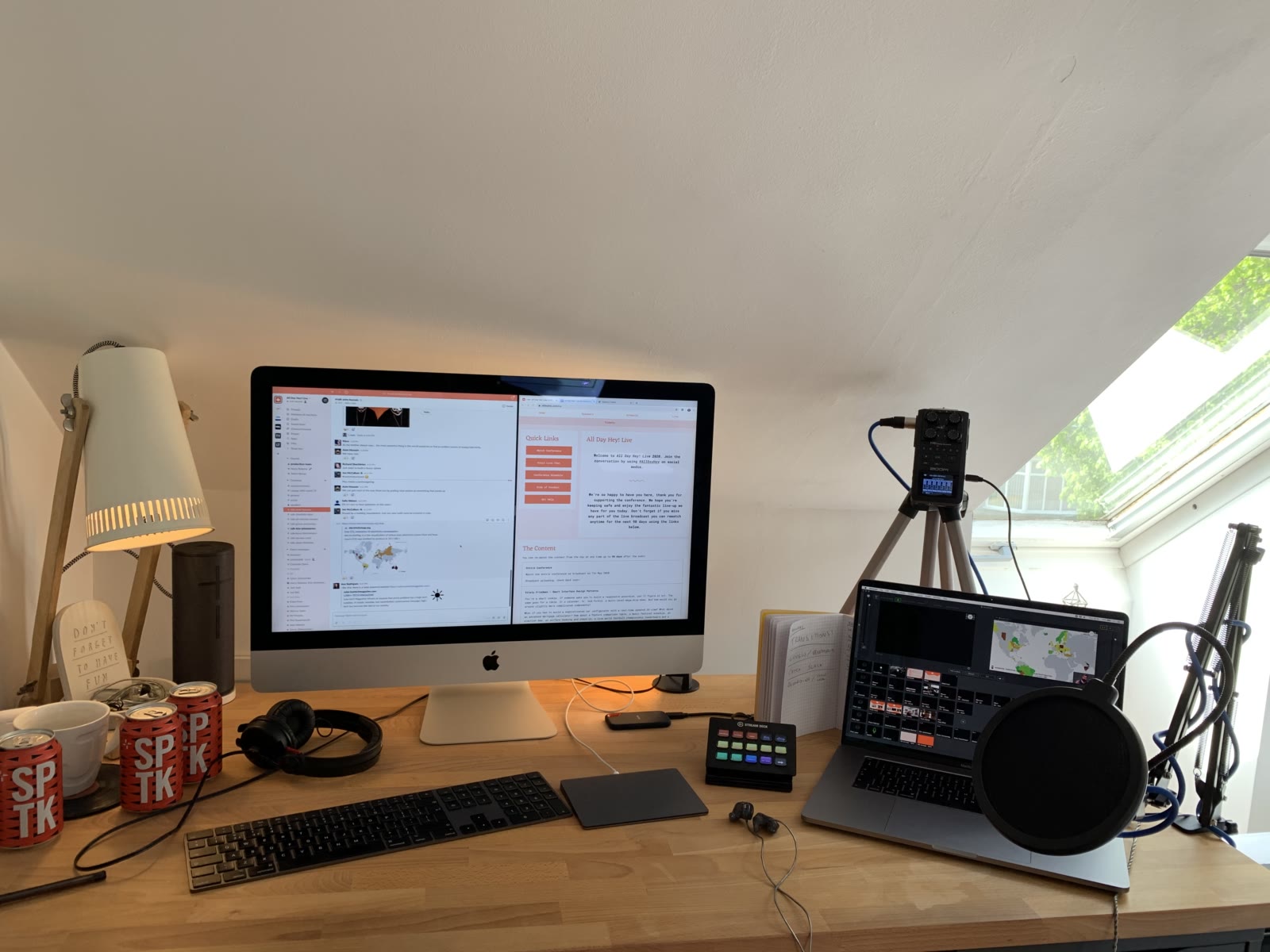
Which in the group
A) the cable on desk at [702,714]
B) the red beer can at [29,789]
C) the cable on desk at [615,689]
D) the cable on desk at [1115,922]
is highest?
the red beer can at [29,789]

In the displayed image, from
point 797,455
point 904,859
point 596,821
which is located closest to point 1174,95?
point 797,455

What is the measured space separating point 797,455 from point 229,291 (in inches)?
42.1

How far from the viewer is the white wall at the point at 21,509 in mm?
1312

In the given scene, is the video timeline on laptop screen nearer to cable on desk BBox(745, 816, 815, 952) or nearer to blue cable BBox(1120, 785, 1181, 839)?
blue cable BBox(1120, 785, 1181, 839)

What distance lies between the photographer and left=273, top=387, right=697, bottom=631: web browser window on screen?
123 centimetres

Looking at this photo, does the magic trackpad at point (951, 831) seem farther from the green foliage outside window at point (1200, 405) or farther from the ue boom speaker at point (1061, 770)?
the green foliage outside window at point (1200, 405)

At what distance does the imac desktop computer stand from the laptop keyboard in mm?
319

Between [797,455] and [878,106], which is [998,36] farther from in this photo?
[797,455]

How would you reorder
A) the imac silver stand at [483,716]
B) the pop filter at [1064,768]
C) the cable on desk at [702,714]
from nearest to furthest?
the pop filter at [1064,768]
the imac silver stand at [483,716]
the cable on desk at [702,714]

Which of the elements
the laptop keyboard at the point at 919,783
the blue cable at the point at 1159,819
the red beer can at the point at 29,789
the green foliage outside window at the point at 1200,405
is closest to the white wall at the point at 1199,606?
the green foliage outside window at the point at 1200,405

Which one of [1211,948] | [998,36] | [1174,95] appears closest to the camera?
[1211,948]

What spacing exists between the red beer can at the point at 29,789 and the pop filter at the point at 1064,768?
3.19ft

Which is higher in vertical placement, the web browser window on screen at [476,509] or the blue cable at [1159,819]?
the web browser window on screen at [476,509]

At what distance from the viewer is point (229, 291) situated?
1338 mm
